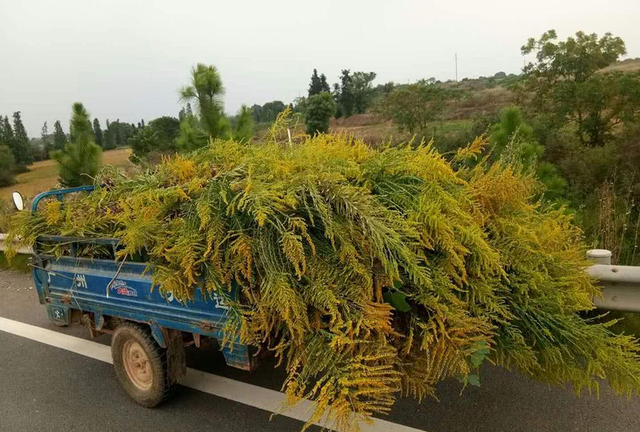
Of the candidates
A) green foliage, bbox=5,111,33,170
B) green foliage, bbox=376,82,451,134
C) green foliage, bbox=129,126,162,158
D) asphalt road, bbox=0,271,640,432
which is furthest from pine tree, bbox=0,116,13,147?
asphalt road, bbox=0,271,640,432

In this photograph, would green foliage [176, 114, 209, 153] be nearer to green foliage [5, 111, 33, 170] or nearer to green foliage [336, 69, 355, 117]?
green foliage [5, 111, 33, 170]

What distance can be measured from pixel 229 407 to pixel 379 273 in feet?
5.38

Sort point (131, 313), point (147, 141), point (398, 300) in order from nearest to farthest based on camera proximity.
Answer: point (398, 300)
point (131, 313)
point (147, 141)

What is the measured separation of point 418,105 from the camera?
16375mm

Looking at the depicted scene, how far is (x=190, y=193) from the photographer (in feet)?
8.76

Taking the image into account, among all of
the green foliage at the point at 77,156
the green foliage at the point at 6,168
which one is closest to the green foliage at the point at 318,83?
the green foliage at the point at 6,168

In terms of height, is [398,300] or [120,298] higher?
[398,300]

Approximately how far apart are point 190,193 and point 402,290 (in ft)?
4.42

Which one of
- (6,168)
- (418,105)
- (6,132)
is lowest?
(6,168)

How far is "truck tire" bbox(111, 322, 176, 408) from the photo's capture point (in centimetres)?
302

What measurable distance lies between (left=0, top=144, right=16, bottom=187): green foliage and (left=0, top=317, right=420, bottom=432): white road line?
1812cm

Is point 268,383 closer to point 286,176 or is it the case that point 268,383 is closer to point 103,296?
point 103,296

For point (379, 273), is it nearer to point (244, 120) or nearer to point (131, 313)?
point (131, 313)

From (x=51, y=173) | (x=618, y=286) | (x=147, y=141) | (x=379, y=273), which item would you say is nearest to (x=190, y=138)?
(x=51, y=173)
